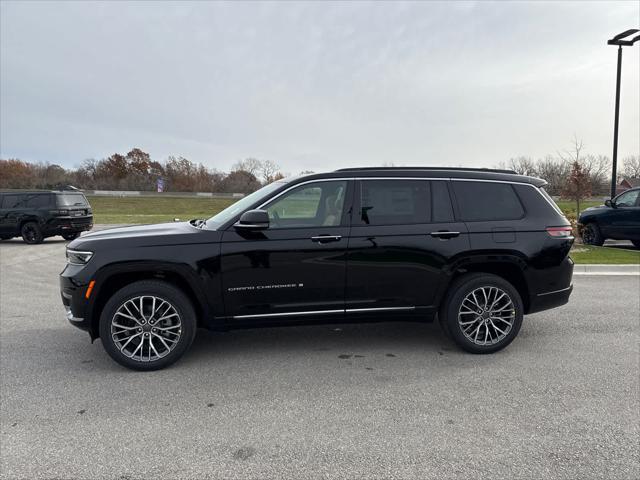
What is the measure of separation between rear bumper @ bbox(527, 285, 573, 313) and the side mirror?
9.60 feet

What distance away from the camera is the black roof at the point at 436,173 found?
4082 mm

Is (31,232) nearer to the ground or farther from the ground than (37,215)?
nearer to the ground

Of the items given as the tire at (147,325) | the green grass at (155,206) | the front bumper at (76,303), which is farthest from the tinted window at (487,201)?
the green grass at (155,206)

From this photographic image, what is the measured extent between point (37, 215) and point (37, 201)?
532mm

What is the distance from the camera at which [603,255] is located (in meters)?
10.1

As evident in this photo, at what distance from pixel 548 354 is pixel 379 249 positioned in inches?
81.1

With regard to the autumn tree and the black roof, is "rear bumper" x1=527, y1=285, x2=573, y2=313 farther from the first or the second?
the autumn tree

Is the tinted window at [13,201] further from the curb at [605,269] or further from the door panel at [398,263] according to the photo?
the curb at [605,269]

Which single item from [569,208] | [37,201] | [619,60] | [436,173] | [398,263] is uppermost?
[619,60]

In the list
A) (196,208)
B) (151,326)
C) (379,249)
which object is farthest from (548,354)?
(196,208)

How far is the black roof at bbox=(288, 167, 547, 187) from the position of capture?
408 centimetres

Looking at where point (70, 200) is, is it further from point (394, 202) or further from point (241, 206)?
point (394, 202)

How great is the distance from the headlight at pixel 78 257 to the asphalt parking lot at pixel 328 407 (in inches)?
39.4

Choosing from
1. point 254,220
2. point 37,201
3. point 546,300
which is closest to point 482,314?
A: point 546,300
